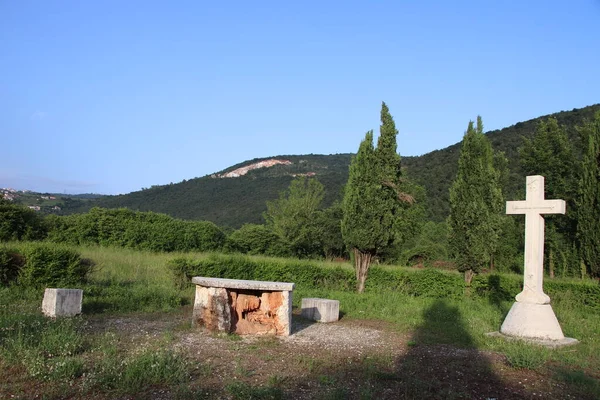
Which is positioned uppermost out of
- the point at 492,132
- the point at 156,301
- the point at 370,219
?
Result: the point at 492,132

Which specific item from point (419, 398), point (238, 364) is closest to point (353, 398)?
point (419, 398)

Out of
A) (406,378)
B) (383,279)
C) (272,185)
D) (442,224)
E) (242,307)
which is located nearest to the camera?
(406,378)

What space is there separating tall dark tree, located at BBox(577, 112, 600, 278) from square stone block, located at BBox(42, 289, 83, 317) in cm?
1438

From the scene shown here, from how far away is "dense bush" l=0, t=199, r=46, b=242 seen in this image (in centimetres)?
2067

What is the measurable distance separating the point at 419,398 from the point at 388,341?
327 cm

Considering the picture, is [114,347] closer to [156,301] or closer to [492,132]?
[156,301]

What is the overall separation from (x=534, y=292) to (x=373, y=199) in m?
7.40

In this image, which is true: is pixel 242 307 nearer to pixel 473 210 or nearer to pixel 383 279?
pixel 383 279

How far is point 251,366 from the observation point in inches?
256

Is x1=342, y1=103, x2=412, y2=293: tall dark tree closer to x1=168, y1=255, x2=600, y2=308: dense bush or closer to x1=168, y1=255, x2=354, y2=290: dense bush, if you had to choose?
x1=168, y1=255, x2=600, y2=308: dense bush

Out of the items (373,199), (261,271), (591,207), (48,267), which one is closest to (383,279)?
(373,199)

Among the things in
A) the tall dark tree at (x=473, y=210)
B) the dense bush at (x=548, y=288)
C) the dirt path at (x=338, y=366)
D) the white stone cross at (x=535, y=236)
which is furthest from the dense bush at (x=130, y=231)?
the white stone cross at (x=535, y=236)

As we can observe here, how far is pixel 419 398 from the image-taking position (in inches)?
209

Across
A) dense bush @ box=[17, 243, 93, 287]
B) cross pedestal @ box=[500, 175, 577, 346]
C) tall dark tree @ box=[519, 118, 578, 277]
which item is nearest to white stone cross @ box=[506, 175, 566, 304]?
cross pedestal @ box=[500, 175, 577, 346]
